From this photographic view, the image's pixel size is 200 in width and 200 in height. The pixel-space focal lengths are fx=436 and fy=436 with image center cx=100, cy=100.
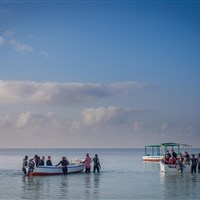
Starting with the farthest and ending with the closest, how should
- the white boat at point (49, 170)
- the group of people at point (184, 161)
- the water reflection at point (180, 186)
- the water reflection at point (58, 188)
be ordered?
the group of people at point (184, 161)
the white boat at point (49, 170)
the water reflection at point (58, 188)
the water reflection at point (180, 186)

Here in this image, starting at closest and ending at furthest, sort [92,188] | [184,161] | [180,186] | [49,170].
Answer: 1. [92,188]
2. [180,186]
3. [49,170]
4. [184,161]

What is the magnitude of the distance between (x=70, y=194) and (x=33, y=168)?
12300mm

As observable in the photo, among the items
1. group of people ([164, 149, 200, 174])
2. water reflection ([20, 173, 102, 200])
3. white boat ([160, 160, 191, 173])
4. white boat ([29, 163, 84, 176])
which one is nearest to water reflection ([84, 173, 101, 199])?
water reflection ([20, 173, 102, 200])

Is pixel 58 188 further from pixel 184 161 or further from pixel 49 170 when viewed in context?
pixel 184 161

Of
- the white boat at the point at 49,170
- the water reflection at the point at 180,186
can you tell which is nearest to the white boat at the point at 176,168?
the water reflection at the point at 180,186

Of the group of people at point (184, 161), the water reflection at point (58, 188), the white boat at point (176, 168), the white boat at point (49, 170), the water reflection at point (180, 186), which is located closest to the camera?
the water reflection at point (180, 186)

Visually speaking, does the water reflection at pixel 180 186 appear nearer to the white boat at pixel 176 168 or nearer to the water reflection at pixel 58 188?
the white boat at pixel 176 168

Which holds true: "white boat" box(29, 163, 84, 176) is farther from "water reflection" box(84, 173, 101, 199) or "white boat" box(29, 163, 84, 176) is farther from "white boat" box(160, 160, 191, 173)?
"white boat" box(160, 160, 191, 173)

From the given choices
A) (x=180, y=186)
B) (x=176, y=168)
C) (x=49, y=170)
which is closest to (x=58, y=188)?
(x=180, y=186)

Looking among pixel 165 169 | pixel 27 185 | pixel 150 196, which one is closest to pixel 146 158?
pixel 165 169

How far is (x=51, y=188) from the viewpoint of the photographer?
27484 mm

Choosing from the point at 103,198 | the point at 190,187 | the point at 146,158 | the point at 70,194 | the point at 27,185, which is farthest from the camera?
the point at 146,158

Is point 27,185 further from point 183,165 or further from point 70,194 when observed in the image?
point 183,165

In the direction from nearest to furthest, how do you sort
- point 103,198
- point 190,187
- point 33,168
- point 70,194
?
point 103,198
point 70,194
point 190,187
point 33,168
